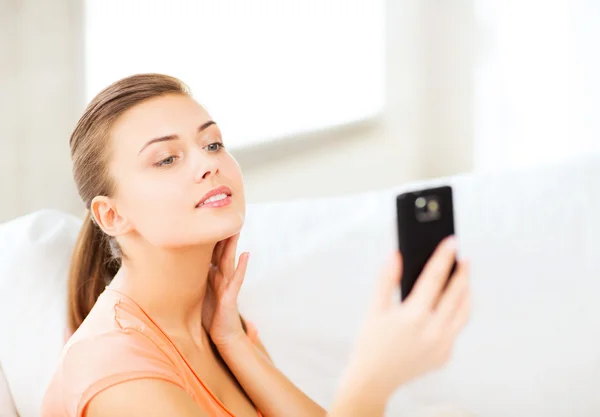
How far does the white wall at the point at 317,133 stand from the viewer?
158 cm

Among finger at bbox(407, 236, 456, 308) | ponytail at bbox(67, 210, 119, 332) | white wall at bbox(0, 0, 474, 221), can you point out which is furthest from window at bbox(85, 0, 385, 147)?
finger at bbox(407, 236, 456, 308)

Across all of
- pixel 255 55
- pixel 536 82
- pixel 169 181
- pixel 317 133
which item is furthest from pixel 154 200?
pixel 536 82

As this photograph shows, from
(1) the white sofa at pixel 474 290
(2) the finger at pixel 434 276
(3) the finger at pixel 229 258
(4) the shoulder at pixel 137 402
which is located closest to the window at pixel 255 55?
(1) the white sofa at pixel 474 290

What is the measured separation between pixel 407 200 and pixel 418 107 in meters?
2.16

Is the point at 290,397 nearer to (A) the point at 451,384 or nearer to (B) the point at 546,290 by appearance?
(A) the point at 451,384

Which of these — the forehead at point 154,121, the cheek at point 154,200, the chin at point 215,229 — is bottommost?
the chin at point 215,229

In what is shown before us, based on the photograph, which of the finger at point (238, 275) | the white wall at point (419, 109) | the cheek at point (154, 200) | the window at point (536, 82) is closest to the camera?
the cheek at point (154, 200)

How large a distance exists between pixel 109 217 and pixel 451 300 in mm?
368

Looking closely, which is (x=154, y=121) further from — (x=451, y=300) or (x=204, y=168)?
(x=451, y=300)

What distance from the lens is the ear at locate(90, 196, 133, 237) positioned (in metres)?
0.83

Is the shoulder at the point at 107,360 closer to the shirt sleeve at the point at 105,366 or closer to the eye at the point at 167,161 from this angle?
the shirt sleeve at the point at 105,366

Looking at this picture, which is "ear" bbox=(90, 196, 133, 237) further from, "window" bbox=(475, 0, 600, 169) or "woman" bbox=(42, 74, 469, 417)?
"window" bbox=(475, 0, 600, 169)

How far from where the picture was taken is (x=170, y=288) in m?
0.89

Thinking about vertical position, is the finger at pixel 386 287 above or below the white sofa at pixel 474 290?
above
